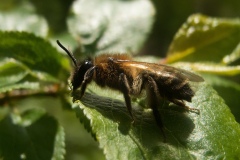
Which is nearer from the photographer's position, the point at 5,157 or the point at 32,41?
the point at 5,157

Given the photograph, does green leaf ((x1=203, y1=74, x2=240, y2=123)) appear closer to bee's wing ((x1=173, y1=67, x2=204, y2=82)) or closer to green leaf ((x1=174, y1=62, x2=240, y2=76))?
green leaf ((x1=174, y1=62, x2=240, y2=76))

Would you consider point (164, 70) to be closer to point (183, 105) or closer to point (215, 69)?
point (183, 105)

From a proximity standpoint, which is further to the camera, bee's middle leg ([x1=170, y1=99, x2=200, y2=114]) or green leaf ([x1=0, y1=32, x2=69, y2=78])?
green leaf ([x1=0, y1=32, x2=69, y2=78])

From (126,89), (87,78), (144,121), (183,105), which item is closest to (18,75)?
(87,78)

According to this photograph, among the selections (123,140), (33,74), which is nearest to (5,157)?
(33,74)

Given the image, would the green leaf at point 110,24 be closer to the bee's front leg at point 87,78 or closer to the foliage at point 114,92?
the foliage at point 114,92

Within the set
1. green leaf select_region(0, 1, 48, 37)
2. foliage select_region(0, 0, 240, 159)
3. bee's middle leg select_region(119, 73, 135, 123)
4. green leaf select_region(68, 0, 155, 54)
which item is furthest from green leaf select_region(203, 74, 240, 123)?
green leaf select_region(0, 1, 48, 37)

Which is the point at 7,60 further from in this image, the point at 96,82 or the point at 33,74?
the point at 96,82
